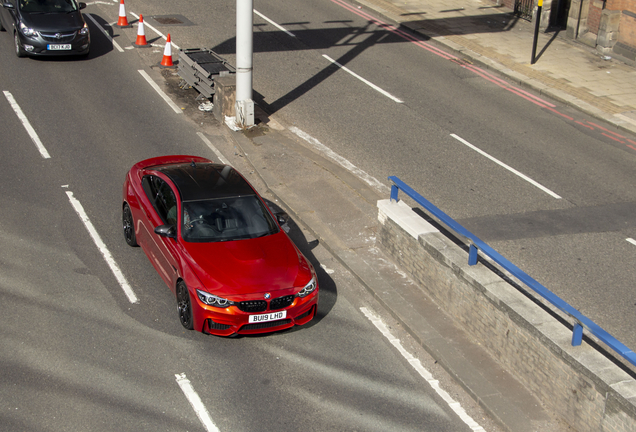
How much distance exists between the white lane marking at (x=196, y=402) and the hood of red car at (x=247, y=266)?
3.50 feet

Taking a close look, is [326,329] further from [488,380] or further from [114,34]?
[114,34]

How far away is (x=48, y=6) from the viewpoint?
59.1 ft

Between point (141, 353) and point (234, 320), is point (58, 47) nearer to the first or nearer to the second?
point (141, 353)

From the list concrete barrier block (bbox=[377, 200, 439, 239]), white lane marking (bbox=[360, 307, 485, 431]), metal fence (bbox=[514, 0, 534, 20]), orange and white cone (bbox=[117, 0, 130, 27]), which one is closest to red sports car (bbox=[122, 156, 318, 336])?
white lane marking (bbox=[360, 307, 485, 431])

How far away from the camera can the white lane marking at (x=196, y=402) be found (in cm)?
685

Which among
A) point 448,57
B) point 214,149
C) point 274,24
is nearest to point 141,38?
point 274,24

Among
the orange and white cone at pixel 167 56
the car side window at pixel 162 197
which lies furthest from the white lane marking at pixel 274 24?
the car side window at pixel 162 197

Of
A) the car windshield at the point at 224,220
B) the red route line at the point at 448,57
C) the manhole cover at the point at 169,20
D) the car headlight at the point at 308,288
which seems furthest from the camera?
the manhole cover at the point at 169,20

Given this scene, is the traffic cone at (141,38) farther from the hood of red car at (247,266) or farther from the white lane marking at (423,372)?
the white lane marking at (423,372)

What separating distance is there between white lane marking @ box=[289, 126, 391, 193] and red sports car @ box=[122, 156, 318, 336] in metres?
3.69

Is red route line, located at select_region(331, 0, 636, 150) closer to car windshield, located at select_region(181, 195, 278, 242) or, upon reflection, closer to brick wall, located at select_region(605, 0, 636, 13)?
brick wall, located at select_region(605, 0, 636, 13)

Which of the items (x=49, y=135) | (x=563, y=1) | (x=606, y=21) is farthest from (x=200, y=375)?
(x=563, y=1)

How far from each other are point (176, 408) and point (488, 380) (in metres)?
3.52

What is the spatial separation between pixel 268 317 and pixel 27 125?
28.9ft
